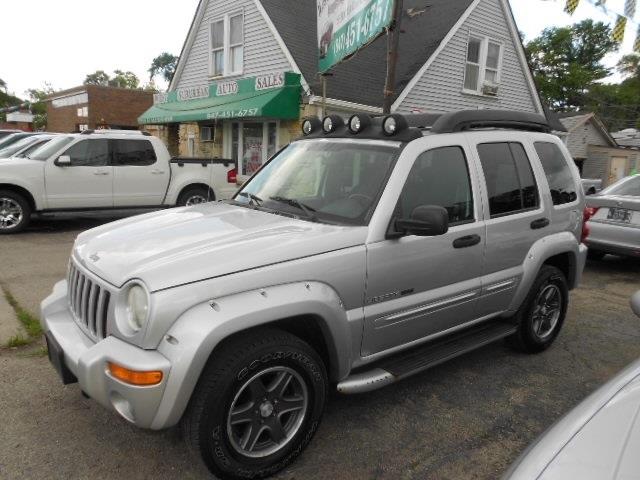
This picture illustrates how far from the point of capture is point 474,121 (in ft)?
11.7

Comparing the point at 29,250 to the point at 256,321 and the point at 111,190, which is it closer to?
the point at 111,190

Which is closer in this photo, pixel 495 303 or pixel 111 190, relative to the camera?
pixel 495 303

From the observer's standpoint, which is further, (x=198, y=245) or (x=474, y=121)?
(x=474, y=121)

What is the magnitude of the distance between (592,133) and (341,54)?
2180cm

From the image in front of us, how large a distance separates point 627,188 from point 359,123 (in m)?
6.24

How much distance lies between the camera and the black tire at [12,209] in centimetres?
847

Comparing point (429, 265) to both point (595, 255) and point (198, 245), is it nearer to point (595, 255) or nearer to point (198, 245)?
point (198, 245)

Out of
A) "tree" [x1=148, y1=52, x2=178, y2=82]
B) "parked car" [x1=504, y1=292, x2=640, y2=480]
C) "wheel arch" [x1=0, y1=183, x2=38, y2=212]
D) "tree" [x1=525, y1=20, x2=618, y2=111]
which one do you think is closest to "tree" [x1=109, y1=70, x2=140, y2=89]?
"tree" [x1=148, y1=52, x2=178, y2=82]

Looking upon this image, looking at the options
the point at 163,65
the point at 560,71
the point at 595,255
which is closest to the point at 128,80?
the point at 163,65

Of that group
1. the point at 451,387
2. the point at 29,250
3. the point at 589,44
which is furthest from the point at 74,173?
the point at 589,44

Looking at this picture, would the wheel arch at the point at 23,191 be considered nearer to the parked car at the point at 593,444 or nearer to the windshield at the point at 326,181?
the windshield at the point at 326,181

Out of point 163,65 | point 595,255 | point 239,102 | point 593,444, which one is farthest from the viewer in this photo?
point 163,65

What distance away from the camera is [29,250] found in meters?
7.44

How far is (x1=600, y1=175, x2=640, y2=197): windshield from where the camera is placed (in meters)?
7.66
